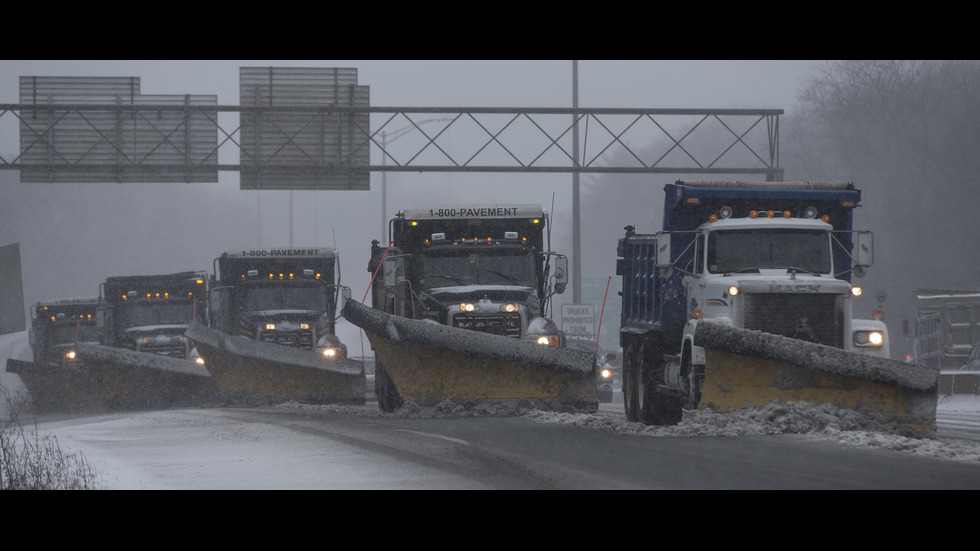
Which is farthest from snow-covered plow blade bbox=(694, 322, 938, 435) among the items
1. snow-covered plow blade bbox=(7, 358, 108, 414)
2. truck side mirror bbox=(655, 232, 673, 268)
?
snow-covered plow blade bbox=(7, 358, 108, 414)

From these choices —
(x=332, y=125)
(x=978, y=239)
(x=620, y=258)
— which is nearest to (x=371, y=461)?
(x=620, y=258)

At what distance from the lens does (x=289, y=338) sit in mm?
27969

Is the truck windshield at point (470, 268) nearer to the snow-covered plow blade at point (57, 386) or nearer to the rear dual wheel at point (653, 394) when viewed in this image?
the rear dual wheel at point (653, 394)

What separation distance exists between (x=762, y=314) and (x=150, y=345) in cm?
1877

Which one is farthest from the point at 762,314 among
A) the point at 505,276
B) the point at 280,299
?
the point at 280,299

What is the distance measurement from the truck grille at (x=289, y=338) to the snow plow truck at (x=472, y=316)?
17.8 ft

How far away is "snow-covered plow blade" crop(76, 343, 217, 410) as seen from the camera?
2614cm

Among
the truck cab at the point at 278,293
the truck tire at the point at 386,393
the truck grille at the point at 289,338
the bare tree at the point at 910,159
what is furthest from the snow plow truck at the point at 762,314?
the bare tree at the point at 910,159

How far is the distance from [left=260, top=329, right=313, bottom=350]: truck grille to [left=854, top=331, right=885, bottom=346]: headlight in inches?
597

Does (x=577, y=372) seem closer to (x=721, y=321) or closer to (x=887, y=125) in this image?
(x=721, y=321)

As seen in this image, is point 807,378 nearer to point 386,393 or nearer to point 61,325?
point 386,393

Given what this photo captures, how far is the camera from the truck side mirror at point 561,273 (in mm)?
20562

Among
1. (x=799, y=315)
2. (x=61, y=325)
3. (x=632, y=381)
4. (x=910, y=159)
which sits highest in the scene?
(x=910, y=159)

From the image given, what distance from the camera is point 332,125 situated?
117ft
